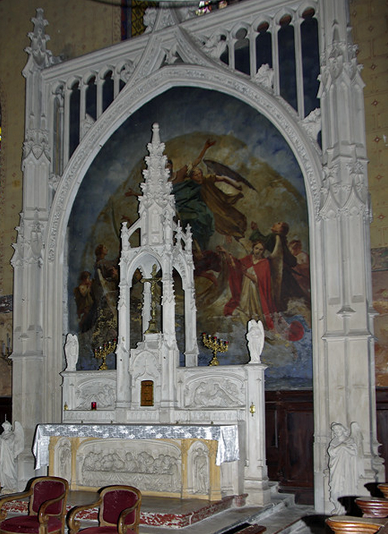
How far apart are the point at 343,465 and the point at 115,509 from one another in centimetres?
415

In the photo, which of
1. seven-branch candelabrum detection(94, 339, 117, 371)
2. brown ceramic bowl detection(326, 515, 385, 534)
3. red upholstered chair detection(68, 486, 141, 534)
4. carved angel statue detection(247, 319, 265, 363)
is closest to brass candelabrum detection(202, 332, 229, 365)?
carved angel statue detection(247, 319, 265, 363)

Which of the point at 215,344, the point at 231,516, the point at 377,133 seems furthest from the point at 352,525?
the point at 377,133

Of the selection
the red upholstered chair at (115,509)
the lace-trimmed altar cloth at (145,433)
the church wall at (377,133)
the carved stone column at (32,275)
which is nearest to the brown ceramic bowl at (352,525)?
the red upholstered chair at (115,509)

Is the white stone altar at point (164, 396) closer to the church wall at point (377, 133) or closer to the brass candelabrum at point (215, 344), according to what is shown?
the brass candelabrum at point (215, 344)

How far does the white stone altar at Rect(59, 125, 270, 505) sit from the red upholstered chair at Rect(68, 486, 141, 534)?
8.86ft

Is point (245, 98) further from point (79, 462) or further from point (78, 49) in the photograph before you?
point (79, 462)

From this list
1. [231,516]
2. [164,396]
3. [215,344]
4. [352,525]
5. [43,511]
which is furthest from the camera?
[215,344]

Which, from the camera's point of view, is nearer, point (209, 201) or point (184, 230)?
point (209, 201)

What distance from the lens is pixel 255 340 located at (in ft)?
38.4

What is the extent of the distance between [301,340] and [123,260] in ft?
12.2

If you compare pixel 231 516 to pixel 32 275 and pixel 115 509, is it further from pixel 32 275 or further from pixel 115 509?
pixel 32 275

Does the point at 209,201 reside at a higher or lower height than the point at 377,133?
lower

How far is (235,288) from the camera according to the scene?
528 inches

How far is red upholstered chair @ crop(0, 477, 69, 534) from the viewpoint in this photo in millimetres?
8438
